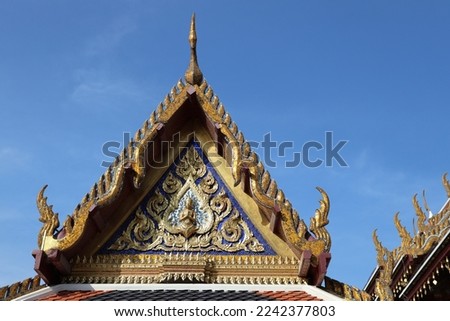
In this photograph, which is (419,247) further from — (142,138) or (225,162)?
(142,138)

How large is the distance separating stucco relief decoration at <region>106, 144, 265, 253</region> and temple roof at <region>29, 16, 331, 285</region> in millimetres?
11

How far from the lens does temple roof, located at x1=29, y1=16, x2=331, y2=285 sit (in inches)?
282

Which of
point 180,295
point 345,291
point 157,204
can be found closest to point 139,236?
point 157,204

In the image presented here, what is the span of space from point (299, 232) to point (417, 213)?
3.17 m

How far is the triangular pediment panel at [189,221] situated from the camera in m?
7.53

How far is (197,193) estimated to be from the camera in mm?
7957

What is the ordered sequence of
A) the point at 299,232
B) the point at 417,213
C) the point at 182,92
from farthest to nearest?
the point at 417,213 → the point at 182,92 → the point at 299,232

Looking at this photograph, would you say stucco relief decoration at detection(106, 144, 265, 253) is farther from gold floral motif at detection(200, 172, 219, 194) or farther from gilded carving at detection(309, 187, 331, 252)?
gilded carving at detection(309, 187, 331, 252)

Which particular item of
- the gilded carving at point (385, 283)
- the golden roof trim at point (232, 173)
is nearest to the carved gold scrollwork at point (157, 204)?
the golden roof trim at point (232, 173)

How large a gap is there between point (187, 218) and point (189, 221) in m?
0.04

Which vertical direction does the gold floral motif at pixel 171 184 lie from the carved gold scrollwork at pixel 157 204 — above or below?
above

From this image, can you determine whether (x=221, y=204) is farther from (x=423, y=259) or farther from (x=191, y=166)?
(x=423, y=259)

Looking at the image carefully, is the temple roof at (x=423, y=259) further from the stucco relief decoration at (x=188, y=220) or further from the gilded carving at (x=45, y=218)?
the gilded carving at (x=45, y=218)

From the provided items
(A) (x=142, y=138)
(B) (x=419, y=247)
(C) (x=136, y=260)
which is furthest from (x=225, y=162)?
(B) (x=419, y=247)
